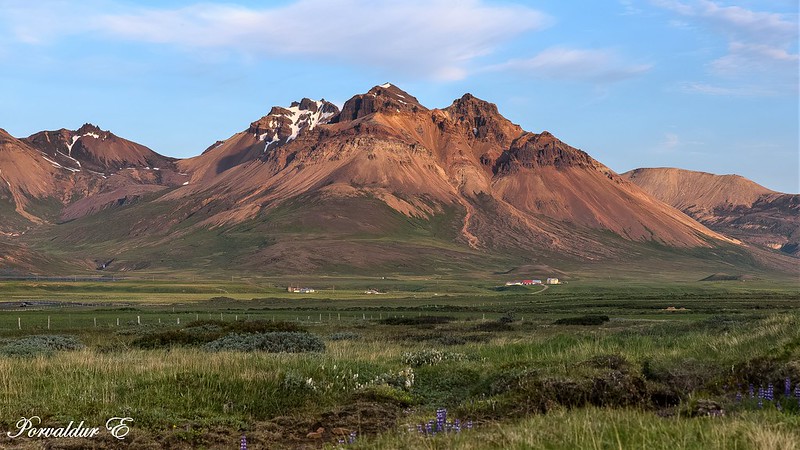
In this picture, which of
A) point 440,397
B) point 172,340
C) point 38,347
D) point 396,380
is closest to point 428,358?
point 396,380

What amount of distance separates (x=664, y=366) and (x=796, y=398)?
5.84 metres

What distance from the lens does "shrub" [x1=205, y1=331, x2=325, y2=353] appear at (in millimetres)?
34938

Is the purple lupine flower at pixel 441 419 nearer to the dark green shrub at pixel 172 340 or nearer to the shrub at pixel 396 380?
the shrub at pixel 396 380

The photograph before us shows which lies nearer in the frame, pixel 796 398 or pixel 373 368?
pixel 796 398

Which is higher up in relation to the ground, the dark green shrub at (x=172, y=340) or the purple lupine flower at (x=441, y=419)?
the purple lupine flower at (x=441, y=419)

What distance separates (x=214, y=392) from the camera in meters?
20.1

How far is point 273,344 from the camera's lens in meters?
36.1

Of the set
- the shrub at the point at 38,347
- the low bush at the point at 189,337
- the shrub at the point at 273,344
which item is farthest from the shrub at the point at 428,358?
the low bush at the point at 189,337

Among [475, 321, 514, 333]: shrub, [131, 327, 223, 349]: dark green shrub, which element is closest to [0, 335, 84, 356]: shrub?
[131, 327, 223, 349]: dark green shrub

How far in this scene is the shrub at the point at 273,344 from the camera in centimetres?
3494

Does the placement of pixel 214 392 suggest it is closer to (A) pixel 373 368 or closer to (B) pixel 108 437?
(B) pixel 108 437

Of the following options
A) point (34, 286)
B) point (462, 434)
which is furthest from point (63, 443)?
point (34, 286)

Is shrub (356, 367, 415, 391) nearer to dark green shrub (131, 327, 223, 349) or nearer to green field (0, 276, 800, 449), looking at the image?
green field (0, 276, 800, 449)

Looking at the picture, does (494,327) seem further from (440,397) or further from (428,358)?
(440,397)
